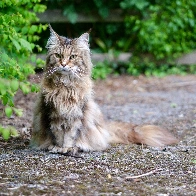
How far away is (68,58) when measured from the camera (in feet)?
14.3

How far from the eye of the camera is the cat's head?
4.32m

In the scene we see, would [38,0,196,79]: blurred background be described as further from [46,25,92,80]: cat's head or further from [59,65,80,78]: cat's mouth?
[59,65,80,78]: cat's mouth

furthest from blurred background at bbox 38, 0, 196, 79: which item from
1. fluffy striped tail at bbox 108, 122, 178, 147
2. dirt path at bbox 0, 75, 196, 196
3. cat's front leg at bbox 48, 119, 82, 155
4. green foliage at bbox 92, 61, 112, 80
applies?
cat's front leg at bbox 48, 119, 82, 155

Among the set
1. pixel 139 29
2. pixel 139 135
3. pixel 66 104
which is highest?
pixel 139 29

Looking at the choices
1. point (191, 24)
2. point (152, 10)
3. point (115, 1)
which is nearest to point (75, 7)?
point (115, 1)

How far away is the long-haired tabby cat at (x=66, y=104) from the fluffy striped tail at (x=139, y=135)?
37 cm

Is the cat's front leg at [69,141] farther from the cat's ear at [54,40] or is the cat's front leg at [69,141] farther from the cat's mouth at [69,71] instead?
the cat's ear at [54,40]

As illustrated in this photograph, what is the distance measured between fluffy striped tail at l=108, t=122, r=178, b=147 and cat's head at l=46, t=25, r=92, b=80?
793 mm

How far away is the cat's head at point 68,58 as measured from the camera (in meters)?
4.32

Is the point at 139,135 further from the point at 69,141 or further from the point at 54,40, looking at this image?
the point at 54,40

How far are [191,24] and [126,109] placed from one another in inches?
148

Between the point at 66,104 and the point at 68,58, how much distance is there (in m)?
0.41

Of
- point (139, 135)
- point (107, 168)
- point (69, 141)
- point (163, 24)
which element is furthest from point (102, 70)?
point (107, 168)

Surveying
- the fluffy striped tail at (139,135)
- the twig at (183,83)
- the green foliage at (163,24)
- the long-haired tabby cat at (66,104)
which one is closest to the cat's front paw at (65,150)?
the long-haired tabby cat at (66,104)
